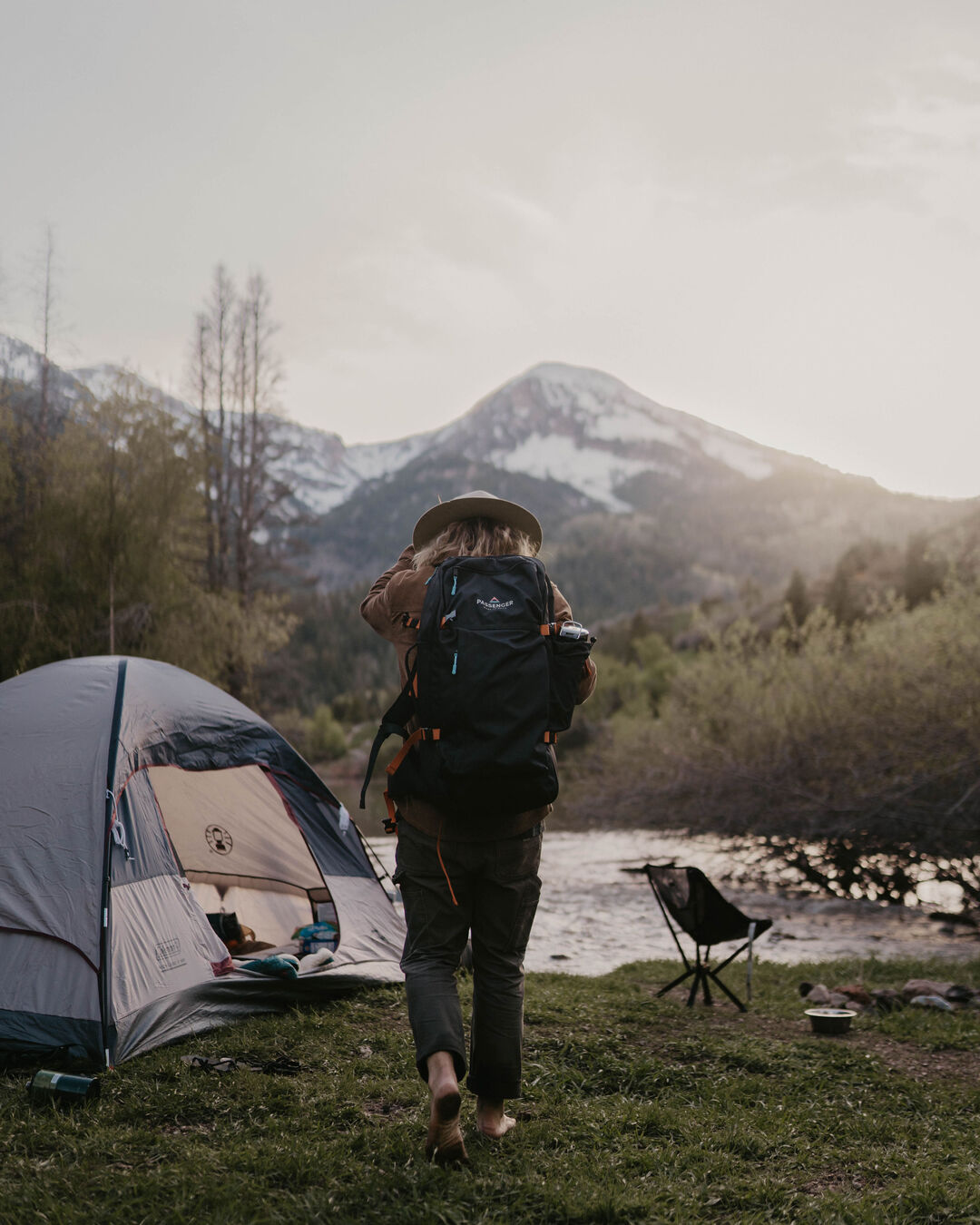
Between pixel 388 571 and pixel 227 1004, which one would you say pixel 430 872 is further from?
pixel 227 1004

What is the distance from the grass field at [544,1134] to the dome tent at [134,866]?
9.4 inches

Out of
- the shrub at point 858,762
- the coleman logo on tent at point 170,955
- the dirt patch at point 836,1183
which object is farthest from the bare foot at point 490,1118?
the shrub at point 858,762

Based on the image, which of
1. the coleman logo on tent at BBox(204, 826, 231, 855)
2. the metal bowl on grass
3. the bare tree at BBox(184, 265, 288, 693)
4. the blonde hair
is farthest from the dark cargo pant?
the bare tree at BBox(184, 265, 288, 693)

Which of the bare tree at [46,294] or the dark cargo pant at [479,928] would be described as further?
the bare tree at [46,294]

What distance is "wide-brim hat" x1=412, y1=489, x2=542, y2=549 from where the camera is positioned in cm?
337

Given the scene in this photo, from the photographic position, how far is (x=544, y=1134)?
3.49 metres

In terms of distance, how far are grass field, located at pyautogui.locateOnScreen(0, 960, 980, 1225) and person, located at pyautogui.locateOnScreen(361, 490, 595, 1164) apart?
0.28 metres

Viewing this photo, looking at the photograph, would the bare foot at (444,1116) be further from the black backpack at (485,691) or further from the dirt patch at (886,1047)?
the dirt patch at (886,1047)

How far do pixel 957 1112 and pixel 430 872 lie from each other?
2434mm

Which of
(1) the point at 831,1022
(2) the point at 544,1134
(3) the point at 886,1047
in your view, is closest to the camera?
(2) the point at 544,1134

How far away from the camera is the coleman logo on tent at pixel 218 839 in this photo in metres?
6.83

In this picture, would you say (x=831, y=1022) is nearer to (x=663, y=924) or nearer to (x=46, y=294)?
A: (x=663, y=924)

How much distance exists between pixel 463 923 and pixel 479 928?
0.06 m

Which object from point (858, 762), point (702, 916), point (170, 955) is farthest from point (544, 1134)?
point (858, 762)
